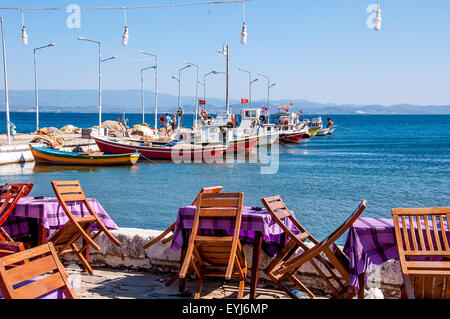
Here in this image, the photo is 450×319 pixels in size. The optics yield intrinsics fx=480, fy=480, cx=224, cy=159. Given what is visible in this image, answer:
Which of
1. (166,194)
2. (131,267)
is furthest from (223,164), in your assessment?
(131,267)

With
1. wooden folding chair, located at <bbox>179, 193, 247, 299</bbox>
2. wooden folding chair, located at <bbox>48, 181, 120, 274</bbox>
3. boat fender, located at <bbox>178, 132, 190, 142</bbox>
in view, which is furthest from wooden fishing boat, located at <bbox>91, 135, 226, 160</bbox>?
wooden folding chair, located at <bbox>179, 193, 247, 299</bbox>

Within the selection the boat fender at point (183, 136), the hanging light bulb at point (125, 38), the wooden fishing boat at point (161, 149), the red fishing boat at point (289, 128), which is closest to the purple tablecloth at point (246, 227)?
the hanging light bulb at point (125, 38)

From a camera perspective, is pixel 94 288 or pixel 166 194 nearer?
pixel 94 288

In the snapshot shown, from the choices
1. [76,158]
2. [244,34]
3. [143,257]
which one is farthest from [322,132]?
[143,257]

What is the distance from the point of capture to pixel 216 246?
495cm

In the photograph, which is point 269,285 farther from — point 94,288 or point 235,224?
point 94,288

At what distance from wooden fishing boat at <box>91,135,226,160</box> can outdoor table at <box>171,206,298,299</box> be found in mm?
31248

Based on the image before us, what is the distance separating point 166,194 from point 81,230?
17.2m

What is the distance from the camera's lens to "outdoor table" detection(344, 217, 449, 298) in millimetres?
4422

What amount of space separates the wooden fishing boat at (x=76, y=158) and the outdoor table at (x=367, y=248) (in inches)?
1175

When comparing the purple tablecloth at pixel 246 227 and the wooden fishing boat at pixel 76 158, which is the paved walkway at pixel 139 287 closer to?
the purple tablecloth at pixel 246 227

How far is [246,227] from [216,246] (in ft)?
1.21

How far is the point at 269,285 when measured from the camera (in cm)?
555

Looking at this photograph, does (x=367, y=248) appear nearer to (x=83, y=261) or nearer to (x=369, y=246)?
(x=369, y=246)
